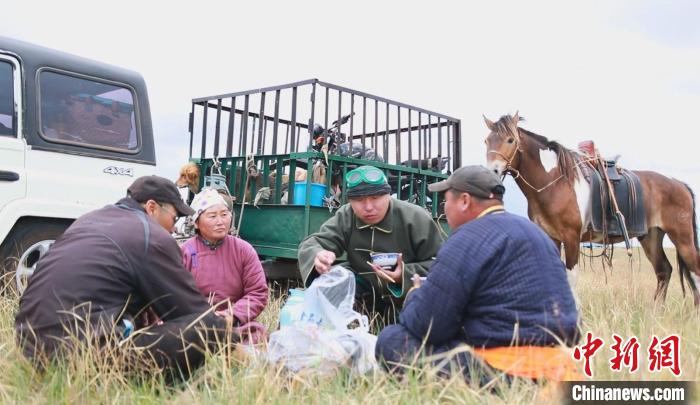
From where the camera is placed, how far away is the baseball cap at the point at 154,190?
9.12ft

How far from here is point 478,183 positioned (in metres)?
2.49

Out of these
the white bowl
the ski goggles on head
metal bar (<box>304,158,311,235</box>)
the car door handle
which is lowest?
the white bowl

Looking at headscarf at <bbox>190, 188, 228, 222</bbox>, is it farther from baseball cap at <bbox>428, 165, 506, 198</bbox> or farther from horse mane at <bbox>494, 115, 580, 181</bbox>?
horse mane at <bbox>494, 115, 580, 181</bbox>

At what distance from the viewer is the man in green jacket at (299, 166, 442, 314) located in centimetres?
376

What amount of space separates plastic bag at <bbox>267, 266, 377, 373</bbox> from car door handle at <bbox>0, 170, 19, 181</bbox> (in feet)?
8.20

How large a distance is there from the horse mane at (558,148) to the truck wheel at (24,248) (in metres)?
3.98

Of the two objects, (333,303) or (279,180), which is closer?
(333,303)

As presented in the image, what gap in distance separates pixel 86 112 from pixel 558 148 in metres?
4.20

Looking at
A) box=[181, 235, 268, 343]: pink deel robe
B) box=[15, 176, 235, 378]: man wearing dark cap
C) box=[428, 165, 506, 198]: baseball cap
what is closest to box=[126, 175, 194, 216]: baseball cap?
box=[15, 176, 235, 378]: man wearing dark cap

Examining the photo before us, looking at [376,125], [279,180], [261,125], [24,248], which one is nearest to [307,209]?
[279,180]

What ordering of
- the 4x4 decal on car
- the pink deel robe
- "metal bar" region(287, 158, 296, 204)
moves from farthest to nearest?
"metal bar" region(287, 158, 296, 204)
the 4x4 decal on car
the pink deel robe

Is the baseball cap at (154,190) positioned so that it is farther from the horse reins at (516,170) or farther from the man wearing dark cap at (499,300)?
the horse reins at (516,170)

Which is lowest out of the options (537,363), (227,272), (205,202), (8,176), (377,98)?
(537,363)

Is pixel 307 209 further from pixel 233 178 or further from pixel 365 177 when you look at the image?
pixel 365 177
